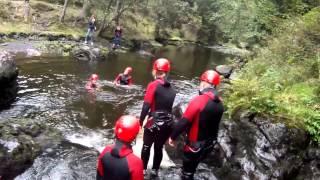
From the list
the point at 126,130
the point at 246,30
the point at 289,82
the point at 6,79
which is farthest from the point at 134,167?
the point at 246,30

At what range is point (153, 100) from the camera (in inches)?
307

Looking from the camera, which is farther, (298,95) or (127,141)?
(298,95)

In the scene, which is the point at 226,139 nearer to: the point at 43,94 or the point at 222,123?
the point at 222,123

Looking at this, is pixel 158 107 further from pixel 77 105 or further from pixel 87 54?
pixel 87 54

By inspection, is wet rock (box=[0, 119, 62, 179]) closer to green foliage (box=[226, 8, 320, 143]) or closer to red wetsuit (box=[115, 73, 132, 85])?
green foliage (box=[226, 8, 320, 143])

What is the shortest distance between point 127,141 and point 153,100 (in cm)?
300

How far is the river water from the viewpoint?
9086 mm

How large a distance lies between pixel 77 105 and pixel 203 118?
29.0 ft

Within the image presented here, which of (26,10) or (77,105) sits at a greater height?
(26,10)

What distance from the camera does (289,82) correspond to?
12.9 meters

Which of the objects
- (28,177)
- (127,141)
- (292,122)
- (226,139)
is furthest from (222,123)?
(127,141)

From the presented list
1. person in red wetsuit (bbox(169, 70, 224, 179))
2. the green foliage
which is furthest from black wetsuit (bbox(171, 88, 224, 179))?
the green foliage

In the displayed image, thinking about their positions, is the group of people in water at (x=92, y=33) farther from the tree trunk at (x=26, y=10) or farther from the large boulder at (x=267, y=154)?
the large boulder at (x=267, y=154)

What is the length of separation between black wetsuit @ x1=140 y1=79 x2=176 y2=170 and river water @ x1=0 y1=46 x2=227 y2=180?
0.99 metres
